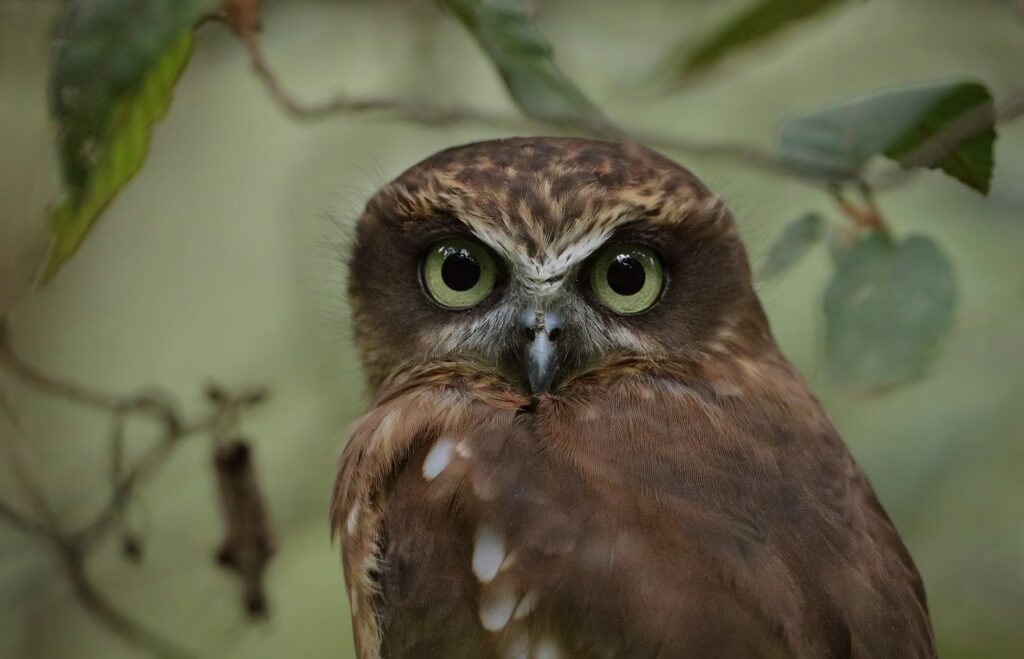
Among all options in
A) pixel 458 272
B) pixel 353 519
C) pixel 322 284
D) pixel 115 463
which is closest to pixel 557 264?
pixel 458 272

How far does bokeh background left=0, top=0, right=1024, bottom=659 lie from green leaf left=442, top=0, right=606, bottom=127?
52 cm

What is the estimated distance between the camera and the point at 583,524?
6.53 feet

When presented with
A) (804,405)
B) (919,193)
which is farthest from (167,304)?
(804,405)

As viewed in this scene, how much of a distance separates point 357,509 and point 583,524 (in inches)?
19.5

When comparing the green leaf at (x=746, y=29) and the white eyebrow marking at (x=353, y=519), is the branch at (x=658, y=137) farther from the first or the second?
the white eyebrow marking at (x=353, y=519)

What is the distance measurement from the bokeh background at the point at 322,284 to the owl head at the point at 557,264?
0.65 feet

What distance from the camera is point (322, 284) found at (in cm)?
374

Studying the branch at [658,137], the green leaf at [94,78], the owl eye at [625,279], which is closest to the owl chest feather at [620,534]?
the owl eye at [625,279]

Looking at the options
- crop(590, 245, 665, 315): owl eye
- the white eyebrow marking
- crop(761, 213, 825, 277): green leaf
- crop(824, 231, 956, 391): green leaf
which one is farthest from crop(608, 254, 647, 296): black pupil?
the white eyebrow marking

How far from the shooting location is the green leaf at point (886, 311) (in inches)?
71.7

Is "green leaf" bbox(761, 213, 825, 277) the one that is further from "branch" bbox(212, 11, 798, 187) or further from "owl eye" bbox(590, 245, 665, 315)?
"owl eye" bbox(590, 245, 665, 315)

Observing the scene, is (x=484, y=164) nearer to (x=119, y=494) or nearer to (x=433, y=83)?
(x=119, y=494)

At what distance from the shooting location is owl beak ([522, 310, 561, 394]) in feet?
7.42

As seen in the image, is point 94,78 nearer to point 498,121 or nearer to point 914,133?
point 498,121
